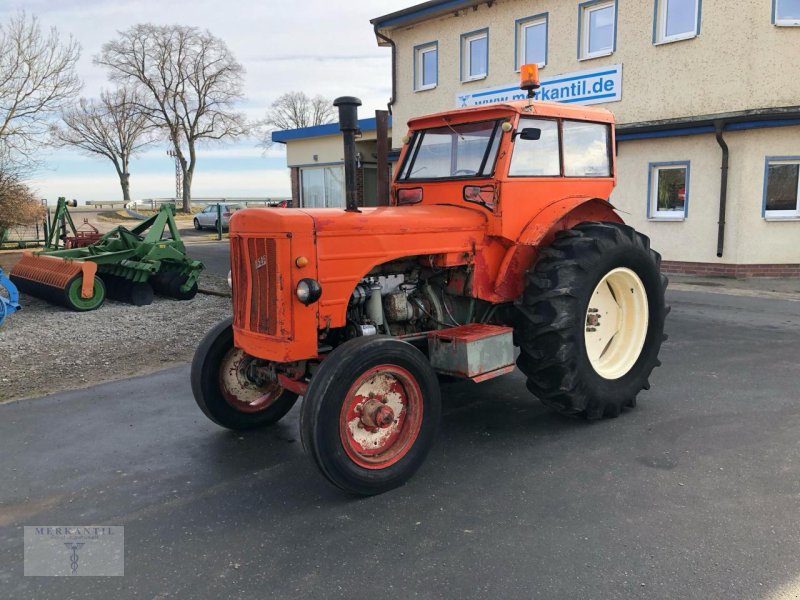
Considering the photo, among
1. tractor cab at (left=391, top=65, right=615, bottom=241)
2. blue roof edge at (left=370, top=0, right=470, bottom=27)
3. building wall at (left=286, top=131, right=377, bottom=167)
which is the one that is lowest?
tractor cab at (left=391, top=65, right=615, bottom=241)

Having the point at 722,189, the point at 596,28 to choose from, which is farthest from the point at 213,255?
the point at 722,189

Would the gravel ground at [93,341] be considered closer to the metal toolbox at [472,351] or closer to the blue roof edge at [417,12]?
the metal toolbox at [472,351]

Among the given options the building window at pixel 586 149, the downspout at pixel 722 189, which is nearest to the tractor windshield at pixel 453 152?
the building window at pixel 586 149

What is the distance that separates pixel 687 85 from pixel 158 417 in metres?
11.2

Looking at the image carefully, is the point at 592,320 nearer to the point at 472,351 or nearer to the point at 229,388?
the point at 472,351

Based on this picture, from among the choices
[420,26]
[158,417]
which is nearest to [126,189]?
[420,26]

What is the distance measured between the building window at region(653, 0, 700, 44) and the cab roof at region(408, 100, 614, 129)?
8.27m

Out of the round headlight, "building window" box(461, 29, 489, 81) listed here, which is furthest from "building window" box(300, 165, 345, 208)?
the round headlight

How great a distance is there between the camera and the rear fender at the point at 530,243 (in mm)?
4566

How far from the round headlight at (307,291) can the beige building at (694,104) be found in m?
10.3

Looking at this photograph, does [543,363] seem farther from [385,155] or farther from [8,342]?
[8,342]

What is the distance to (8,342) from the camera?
7.43 meters

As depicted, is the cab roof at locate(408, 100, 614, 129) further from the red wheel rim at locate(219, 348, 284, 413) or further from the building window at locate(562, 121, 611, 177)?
the red wheel rim at locate(219, 348, 284, 413)

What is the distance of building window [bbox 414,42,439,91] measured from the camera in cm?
1681
